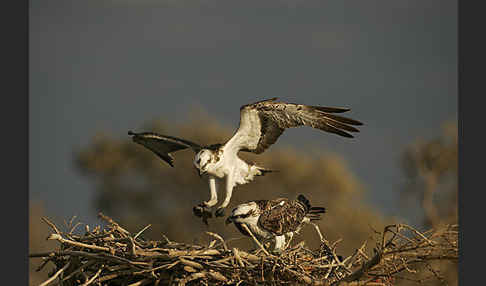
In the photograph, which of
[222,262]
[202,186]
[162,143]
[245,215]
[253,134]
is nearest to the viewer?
[222,262]

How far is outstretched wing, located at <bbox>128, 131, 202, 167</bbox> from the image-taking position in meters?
3.73

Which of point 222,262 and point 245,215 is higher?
point 245,215

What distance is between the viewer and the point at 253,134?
3594mm

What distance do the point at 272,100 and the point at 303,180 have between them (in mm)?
7464

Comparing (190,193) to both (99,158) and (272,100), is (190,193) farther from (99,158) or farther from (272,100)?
(272,100)

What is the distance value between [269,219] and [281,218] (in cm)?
6

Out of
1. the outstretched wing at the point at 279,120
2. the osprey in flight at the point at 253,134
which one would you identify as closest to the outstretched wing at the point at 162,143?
the osprey in flight at the point at 253,134

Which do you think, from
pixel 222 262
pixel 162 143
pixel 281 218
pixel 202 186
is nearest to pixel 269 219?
pixel 281 218

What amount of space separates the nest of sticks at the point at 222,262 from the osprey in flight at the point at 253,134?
41cm

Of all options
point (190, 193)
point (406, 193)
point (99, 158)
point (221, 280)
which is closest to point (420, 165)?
point (406, 193)

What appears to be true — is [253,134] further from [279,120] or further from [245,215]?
[245,215]

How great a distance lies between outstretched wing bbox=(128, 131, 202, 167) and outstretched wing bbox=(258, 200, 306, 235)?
1.65ft

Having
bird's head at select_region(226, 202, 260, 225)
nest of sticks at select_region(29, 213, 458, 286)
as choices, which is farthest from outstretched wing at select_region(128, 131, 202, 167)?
nest of sticks at select_region(29, 213, 458, 286)

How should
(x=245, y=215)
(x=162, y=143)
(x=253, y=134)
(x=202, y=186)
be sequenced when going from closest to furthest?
(x=245, y=215) → (x=253, y=134) → (x=162, y=143) → (x=202, y=186)
